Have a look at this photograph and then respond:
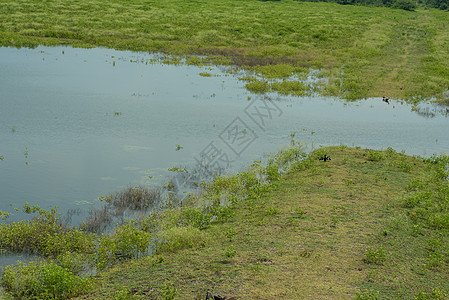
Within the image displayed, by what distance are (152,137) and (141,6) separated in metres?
50.5

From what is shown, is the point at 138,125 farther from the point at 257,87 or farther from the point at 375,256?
the point at 375,256

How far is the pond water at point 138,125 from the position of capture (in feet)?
56.1

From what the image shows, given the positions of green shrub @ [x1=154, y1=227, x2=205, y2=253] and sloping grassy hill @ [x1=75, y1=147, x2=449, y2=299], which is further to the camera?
green shrub @ [x1=154, y1=227, x2=205, y2=253]

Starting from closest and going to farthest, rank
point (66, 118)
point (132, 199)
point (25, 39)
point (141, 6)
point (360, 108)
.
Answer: point (132, 199)
point (66, 118)
point (360, 108)
point (25, 39)
point (141, 6)

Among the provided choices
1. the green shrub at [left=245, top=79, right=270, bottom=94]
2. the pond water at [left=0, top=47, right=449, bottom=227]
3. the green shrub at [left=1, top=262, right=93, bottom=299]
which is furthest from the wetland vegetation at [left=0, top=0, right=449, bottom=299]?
the green shrub at [left=245, top=79, right=270, bottom=94]

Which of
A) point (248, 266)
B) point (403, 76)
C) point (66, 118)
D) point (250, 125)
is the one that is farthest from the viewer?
point (403, 76)

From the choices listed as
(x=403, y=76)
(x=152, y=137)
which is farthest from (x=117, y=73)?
(x=403, y=76)

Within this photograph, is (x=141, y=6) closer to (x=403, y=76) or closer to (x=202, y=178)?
(x=403, y=76)

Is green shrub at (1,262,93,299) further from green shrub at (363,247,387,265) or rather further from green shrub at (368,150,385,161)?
green shrub at (368,150,385,161)

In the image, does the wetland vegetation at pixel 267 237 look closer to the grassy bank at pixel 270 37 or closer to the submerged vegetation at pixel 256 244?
the submerged vegetation at pixel 256 244

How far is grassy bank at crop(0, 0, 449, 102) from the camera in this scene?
38219 mm

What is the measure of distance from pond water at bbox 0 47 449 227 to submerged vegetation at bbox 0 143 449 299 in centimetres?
240

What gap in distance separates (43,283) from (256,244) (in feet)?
19.3

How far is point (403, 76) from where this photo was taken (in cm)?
3906
